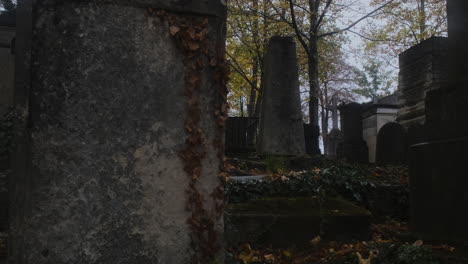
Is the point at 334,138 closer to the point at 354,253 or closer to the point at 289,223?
the point at 289,223

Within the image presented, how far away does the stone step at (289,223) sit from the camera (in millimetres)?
4023

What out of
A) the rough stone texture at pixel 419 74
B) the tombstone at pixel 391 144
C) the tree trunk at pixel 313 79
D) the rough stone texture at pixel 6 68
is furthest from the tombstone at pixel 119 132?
the tree trunk at pixel 313 79

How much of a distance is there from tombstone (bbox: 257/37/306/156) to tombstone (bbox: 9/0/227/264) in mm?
7127

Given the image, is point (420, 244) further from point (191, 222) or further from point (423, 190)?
point (191, 222)

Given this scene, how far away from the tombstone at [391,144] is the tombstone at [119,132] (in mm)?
8711

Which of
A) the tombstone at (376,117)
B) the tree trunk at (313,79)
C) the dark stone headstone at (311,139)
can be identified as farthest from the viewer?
the tombstone at (376,117)

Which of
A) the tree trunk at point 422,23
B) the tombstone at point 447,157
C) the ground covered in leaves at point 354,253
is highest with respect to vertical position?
the tree trunk at point 422,23

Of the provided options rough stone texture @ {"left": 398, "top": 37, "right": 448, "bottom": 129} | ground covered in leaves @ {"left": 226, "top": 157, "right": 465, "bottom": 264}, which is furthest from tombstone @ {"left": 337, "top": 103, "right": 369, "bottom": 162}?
ground covered in leaves @ {"left": 226, "top": 157, "right": 465, "bottom": 264}

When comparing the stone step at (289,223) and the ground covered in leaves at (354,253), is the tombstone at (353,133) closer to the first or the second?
the ground covered in leaves at (354,253)

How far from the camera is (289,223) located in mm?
4070

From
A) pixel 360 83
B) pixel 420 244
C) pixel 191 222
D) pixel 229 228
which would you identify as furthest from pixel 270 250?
pixel 360 83

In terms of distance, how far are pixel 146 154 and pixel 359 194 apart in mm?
3780

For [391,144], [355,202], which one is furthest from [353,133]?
[355,202]

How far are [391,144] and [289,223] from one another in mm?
7288
